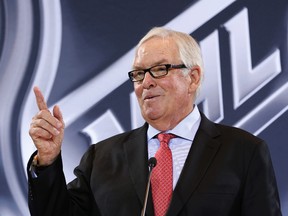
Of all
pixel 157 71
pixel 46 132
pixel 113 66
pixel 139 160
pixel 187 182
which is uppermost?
pixel 113 66

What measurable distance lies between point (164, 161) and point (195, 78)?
322 mm

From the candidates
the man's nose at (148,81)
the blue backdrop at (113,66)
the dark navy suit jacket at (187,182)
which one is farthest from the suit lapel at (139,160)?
the blue backdrop at (113,66)

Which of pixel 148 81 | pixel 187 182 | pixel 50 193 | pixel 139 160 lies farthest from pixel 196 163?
pixel 50 193

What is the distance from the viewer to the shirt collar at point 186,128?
1729 mm

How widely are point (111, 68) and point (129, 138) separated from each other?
0.86m

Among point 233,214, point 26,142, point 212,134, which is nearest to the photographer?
point 233,214

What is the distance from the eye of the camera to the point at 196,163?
163cm

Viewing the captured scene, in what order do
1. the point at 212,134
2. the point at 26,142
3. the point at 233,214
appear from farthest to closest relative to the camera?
the point at 26,142
the point at 212,134
the point at 233,214

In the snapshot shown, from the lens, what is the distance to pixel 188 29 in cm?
263

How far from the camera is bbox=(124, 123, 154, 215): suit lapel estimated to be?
1.60 metres

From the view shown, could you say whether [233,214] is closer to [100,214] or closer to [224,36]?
[100,214]

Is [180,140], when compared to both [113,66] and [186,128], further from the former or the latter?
[113,66]

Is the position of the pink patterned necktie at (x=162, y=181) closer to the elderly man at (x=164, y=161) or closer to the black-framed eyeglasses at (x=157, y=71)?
the elderly man at (x=164, y=161)

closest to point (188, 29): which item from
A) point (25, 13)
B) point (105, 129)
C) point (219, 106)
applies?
point (219, 106)
